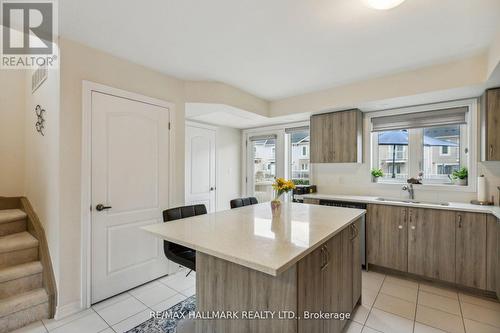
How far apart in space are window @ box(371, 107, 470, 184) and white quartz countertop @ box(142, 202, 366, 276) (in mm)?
1796

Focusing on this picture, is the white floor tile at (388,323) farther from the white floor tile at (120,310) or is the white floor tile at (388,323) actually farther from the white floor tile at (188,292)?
the white floor tile at (120,310)

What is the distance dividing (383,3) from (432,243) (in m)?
2.58

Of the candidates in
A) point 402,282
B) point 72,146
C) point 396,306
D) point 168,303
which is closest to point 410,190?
point 402,282

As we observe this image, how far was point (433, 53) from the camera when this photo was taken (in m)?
2.41

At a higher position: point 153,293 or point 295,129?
point 295,129

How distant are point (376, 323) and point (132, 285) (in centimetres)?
245

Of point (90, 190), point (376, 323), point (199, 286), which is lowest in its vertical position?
point (376, 323)

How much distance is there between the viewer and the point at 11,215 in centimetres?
282

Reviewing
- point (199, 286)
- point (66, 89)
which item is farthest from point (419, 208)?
point (66, 89)

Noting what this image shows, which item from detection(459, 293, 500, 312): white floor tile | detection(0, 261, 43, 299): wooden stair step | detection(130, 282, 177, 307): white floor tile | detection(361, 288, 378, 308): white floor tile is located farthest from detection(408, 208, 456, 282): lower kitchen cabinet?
detection(0, 261, 43, 299): wooden stair step

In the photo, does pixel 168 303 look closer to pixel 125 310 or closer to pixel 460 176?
pixel 125 310

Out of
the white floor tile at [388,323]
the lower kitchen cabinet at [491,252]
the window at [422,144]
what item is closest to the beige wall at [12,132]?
the white floor tile at [388,323]

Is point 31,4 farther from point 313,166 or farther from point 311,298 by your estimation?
point 313,166

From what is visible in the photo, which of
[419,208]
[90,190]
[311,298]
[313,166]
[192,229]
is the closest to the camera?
[311,298]
